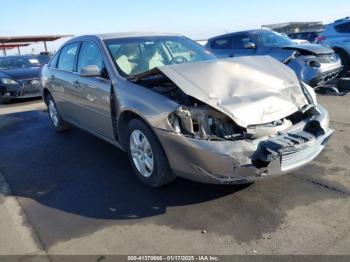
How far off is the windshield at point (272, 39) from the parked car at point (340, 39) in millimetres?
1509

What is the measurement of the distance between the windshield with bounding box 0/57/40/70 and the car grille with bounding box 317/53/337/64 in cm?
860

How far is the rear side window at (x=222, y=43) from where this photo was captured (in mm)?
10469

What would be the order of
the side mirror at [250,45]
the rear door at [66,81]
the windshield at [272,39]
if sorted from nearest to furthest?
the rear door at [66,81]
the side mirror at [250,45]
the windshield at [272,39]

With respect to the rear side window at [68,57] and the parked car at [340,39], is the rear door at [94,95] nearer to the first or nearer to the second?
the rear side window at [68,57]

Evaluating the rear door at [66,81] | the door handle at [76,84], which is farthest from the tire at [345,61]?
the door handle at [76,84]

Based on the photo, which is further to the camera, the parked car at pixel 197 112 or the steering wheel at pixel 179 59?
the steering wheel at pixel 179 59

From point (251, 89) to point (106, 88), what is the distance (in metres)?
1.70

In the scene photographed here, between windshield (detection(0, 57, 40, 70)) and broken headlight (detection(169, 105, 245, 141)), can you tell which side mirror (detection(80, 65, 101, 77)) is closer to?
broken headlight (detection(169, 105, 245, 141))

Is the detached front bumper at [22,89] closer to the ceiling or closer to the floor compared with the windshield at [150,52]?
closer to the floor

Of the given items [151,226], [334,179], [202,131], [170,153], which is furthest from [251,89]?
[151,226]

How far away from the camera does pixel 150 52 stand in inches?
191

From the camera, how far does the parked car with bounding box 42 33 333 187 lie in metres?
3.27

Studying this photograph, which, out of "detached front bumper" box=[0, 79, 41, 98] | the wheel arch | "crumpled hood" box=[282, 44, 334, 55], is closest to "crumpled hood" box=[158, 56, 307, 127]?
the wheel arch

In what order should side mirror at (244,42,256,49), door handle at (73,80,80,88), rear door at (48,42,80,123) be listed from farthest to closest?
side mirror at (244,42,256,49) → rear door at (48,42,80,123) → door handle at (73,80,80,88)
